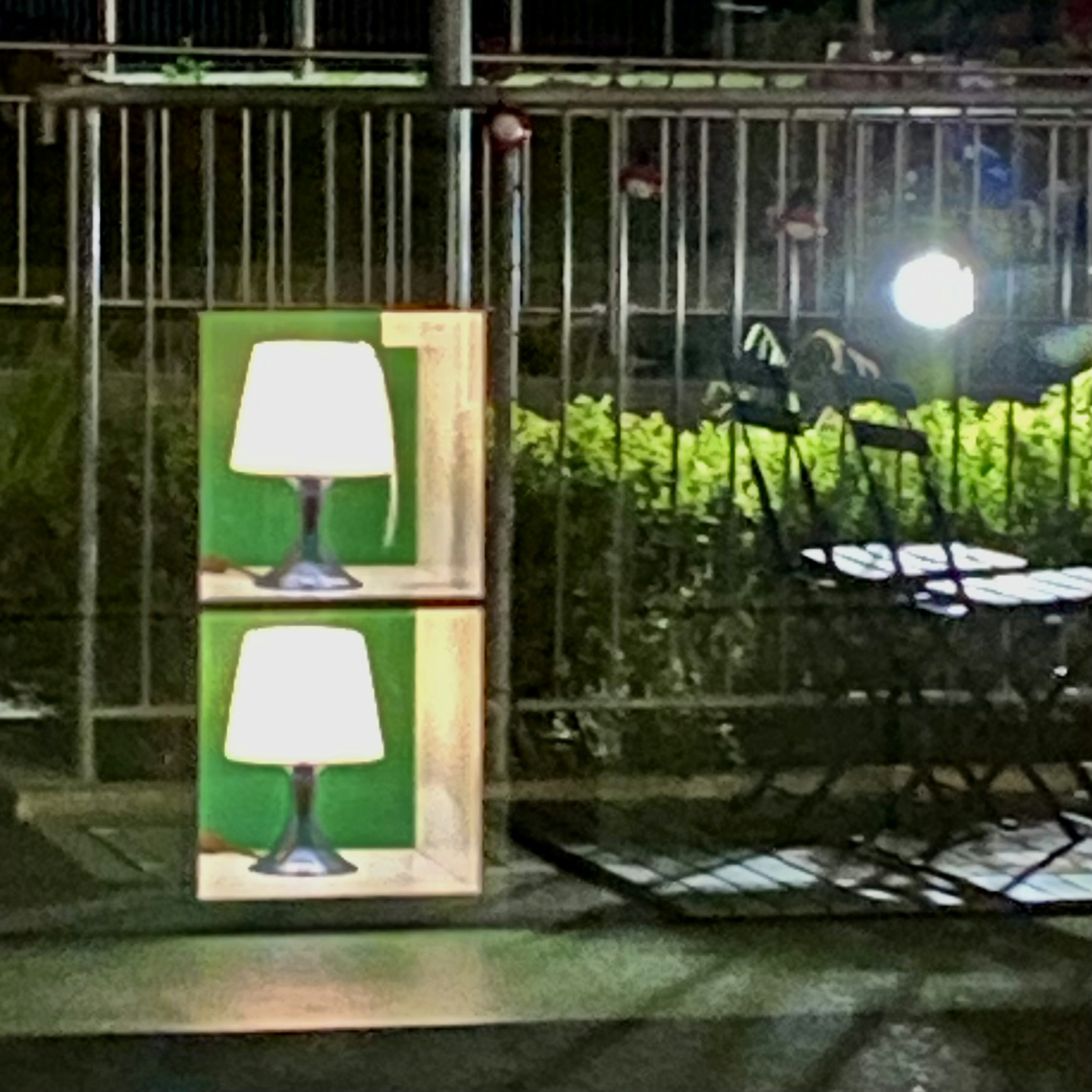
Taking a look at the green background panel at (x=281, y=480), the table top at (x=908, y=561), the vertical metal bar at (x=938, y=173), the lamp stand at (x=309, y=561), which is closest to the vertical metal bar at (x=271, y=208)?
the green background panel at (x=281, y=480)

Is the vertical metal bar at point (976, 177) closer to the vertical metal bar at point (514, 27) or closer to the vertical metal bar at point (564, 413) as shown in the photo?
the vertical metal bar at point (564, 413)

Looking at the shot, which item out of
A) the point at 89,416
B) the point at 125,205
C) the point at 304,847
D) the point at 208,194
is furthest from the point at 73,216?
the point at 304,847

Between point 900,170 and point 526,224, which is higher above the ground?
point 900,170

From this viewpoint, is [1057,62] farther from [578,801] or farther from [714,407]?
[578,801]

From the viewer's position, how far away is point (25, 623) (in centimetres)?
861

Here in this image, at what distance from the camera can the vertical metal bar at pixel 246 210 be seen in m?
7.34

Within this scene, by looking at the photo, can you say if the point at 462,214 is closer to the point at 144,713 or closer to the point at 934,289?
the point at 934,289

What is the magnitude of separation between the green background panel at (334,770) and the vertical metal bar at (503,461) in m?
0.59

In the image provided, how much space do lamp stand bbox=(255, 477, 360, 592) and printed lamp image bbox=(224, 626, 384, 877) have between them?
98mm

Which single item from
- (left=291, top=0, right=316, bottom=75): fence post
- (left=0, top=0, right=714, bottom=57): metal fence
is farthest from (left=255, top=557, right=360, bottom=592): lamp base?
(left=0, top=0, right=714, bottom=57): metal fence

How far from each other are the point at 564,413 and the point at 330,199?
2.91 feet

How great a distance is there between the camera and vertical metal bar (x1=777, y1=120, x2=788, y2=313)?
778cm

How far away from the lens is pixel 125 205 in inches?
329

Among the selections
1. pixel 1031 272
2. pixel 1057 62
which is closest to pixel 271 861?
pixel 1031 272
